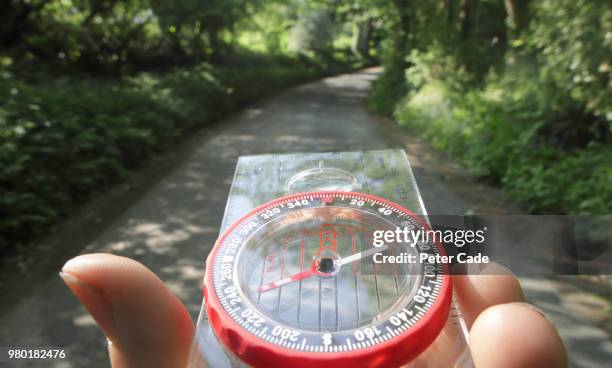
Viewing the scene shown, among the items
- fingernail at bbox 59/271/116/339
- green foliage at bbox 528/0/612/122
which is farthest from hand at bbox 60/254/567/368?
green foliage at bbox 528/0/612/122

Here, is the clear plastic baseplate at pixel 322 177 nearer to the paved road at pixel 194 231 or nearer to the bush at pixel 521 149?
the paved road at pixel 194 231

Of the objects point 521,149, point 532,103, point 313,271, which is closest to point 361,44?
point 532,103

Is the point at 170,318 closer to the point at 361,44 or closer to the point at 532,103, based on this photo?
the point at 532,103

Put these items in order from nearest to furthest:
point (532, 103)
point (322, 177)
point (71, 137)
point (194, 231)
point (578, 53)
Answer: point (322, 177), point (194, 231), point (578, 53), point (71, 137), point (532, 103)

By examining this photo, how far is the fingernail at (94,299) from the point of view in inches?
46.4

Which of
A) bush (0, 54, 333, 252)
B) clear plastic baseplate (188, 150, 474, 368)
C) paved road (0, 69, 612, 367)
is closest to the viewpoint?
clear plastic baseplate (188, 150, 474, 368)

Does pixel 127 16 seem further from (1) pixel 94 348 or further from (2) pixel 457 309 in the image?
(2) pixel 457 309

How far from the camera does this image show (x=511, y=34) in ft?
30.5

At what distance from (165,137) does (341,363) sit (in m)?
8.02

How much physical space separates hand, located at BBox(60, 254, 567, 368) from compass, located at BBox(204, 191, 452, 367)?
0.42 ft

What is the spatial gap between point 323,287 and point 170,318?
0.43 m

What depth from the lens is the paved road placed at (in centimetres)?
320

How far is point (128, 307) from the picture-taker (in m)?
1.20

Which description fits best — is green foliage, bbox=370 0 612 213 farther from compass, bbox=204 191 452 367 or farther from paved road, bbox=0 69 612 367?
compass, bbox=204 191 452 367
